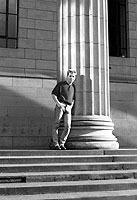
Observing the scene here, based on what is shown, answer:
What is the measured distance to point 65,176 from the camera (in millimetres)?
7359

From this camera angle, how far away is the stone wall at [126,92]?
1628 cm

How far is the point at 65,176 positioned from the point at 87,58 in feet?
16.2

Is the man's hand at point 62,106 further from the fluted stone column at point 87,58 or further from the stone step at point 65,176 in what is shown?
the stone step at point 65,176

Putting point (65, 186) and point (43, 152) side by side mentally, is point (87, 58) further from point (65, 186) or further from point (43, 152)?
point (65, 186)

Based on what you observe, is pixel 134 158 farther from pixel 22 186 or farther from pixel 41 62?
pixel 41 62

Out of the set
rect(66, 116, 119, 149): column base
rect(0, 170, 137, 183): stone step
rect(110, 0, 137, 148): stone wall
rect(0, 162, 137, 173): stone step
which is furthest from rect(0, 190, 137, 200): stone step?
rect(110, 0, 137, 148): stone wall

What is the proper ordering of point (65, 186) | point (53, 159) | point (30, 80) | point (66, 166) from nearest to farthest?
point (65, 186)
point (66, 166)
point (53, 159)
point (30, 80)

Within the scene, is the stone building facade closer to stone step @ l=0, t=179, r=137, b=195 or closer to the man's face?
the man's face

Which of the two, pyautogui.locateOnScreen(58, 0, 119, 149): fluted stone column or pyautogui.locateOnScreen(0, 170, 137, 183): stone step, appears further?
pyautogui.locateOnScreen(58, 0, 119, 149): fluted stone column

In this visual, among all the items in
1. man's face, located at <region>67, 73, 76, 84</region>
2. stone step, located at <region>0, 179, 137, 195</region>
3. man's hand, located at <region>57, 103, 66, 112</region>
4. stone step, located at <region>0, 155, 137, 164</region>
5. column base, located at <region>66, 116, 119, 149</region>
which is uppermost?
man's face, located at <region>67, 73, 76, 84</region>

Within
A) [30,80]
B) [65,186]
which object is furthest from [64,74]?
A: [65,186]

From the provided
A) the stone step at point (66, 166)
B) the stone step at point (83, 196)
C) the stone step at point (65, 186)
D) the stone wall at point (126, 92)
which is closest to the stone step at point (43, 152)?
the stone step at point (66, 166)

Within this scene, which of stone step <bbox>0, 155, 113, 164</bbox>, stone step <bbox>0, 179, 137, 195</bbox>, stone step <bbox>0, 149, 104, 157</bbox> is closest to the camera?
stone step <bbox>0, 179, 137, 195</bbox>

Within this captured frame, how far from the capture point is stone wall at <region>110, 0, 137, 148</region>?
641 inches
